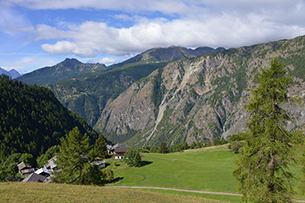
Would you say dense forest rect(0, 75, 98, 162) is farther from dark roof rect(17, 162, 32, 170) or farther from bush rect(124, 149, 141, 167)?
bush rect(124, 149, 141, 167)

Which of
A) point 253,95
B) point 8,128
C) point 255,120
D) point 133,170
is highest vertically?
point 253,95

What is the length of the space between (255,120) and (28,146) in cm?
16255

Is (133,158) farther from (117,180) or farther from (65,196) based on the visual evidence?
(65,196)

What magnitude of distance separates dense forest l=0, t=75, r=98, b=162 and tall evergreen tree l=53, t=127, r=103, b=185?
116 m

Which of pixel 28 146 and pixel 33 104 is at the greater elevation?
pixel 33 104

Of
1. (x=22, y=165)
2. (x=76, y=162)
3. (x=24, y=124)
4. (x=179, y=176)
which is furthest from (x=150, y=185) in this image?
(x=24, y=124)

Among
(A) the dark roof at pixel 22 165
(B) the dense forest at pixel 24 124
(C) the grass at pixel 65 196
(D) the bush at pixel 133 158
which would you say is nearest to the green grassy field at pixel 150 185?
(C) the grass at pixel 65 196

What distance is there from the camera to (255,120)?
19.8 m

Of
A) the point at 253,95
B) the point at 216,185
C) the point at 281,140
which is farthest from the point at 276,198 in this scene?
the point at 216,185

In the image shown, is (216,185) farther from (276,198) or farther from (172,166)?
(276,198)

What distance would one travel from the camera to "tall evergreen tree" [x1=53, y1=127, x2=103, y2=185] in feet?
119

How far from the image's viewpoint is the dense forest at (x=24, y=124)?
5514 inches

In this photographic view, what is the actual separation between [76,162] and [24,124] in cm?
15179

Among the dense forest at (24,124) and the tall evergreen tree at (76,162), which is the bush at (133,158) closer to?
the tall evergreen tree at (76,162)
